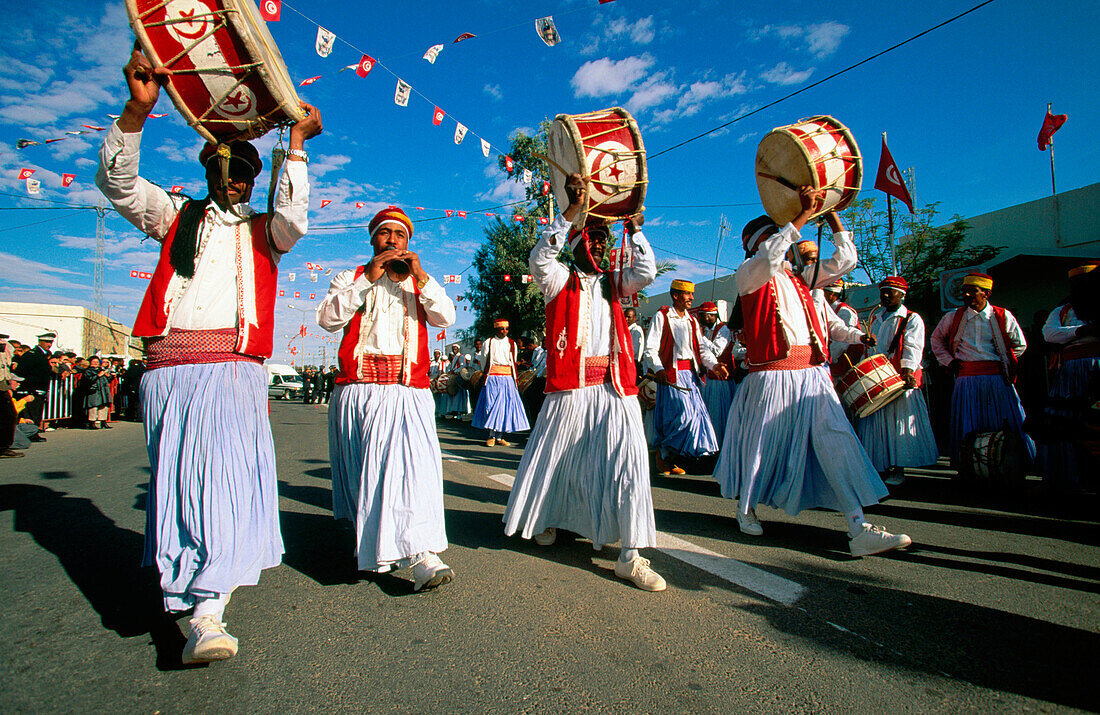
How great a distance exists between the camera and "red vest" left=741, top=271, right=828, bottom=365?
395 cm

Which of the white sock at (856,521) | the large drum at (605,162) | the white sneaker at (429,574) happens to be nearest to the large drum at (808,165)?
the large drum at (605,162)

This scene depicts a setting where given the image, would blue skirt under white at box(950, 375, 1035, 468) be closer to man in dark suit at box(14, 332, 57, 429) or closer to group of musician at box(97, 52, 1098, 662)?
group of musician at box(97, 52, 1098, 662)

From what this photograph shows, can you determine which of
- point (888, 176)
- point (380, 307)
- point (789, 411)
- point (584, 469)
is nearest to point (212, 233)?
point (380, 307)

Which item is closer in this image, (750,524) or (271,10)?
(750,524)

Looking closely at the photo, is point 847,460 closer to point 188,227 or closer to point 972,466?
point 972,466

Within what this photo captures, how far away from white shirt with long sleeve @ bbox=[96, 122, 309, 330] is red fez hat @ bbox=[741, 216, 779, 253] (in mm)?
2838

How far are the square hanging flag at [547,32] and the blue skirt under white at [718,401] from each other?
5.13 meters

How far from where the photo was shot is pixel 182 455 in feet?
8.18

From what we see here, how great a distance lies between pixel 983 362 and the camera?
19.7 feet

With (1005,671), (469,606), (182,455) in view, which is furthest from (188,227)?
(1005,671)

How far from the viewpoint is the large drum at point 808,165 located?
373 cm

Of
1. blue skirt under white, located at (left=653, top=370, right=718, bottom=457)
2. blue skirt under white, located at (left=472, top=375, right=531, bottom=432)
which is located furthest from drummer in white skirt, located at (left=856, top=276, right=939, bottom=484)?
blue skirt under white, located at (left=472, top=375, right=531, bottom=432)

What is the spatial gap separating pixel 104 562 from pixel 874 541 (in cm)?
426

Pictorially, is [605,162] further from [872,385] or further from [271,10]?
[271,10]
